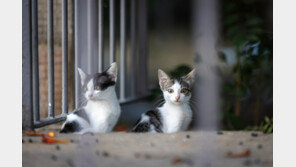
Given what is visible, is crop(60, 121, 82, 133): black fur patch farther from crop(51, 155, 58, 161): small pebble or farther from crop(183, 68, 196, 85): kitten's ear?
crop(183, 68, 196, 85): kitten's ear

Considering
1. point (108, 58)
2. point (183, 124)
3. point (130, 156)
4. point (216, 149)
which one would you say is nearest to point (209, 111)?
point (216, 149)

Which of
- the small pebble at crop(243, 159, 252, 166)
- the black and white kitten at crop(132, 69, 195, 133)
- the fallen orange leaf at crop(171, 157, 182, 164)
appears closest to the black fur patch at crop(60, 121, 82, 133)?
the black and white kitten at crop(132, 69, 195, 133)

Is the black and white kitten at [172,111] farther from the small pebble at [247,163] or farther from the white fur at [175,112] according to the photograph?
the small pebble at [247,163]

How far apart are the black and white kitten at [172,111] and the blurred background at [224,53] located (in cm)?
113

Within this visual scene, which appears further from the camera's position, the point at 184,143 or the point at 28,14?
the point at 28,14

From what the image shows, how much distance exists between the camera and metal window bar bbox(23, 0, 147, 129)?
279 centimetres

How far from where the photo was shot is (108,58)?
4184mm

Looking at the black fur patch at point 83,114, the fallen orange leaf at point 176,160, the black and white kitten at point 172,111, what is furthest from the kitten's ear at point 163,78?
the fallen orange leaf at point 176,160

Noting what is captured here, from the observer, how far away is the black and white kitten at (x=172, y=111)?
2.80 metres

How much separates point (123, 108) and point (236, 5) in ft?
5.53

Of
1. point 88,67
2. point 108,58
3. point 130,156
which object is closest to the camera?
point 130,156

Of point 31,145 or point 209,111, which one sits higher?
point 209,111

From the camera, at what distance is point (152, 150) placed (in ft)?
7.31

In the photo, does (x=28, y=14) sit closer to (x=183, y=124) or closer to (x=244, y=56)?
(x=183, y=124)
